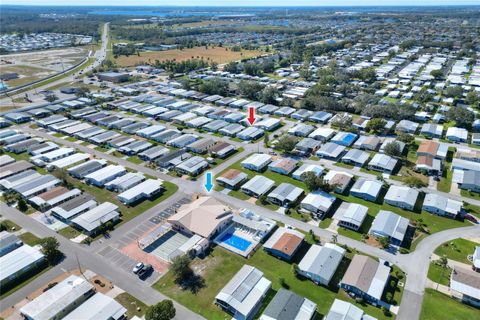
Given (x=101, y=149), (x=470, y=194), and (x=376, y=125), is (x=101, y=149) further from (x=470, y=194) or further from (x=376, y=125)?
(x=470, y=194)

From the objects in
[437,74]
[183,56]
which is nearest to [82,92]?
[183,56]

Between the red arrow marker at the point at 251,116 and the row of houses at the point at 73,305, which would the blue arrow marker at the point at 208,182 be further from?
the red arrow marker at the point at 251,116

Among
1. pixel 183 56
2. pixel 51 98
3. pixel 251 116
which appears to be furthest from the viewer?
pixel 183 56

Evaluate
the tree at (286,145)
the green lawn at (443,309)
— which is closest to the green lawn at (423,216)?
the green lawn at (443,309)

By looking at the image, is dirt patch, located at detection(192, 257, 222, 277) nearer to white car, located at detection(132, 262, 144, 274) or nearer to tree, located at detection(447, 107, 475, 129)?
white car, located at detection(132, 262, 144, 274)

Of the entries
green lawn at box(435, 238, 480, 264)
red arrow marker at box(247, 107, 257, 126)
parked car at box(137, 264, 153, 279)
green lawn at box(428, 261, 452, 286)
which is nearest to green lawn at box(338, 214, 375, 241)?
green lawn at box(428, 261, 452, 286)

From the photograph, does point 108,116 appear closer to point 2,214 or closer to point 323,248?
point 2,214
